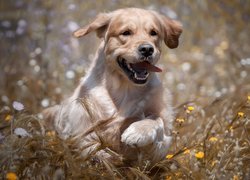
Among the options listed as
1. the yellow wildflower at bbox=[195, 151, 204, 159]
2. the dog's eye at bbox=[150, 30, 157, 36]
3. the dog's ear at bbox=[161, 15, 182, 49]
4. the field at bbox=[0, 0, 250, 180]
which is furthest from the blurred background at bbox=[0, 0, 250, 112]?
the yellow wildflower at bbox=[195, 151, 204, 159]

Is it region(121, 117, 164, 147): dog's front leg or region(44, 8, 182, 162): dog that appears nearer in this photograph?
region(121, 117, 164, 147): dog's front leg

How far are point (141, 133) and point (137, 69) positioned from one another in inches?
26.1

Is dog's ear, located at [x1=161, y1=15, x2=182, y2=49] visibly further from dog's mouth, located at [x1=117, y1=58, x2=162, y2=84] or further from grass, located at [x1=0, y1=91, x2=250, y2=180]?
grass, located at [x1=0, y1=91, x2=250, y2=180]

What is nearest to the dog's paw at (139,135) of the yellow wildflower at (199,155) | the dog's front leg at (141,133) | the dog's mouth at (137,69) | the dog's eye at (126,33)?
the dog's front leg at (141,133)

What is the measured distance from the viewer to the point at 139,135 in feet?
14.0

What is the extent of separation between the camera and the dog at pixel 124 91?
4.61 meters

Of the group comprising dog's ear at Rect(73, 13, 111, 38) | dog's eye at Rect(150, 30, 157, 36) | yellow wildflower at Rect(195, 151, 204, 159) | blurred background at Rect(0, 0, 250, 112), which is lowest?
blurred background at Rect(0, 0, 250, 112)

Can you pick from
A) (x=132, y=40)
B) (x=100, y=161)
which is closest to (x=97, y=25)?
(x=132, y=40)

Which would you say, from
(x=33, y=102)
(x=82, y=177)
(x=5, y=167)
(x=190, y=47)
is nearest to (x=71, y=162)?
(x=82, y=177)

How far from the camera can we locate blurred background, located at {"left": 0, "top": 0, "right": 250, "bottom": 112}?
6.95 m

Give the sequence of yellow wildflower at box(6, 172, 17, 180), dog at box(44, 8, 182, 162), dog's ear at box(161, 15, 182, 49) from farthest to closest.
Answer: dog's ear at box(161, 15, 182, 49), dog at box(44, 8, 182, 162), yellow wildflower at box(6, 172, 17, 180)

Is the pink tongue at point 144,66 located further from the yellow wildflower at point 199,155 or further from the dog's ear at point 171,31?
the yellow wildflower at point 199,155

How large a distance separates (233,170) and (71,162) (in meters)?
1.08

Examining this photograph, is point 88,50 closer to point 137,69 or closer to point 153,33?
point 153,33
